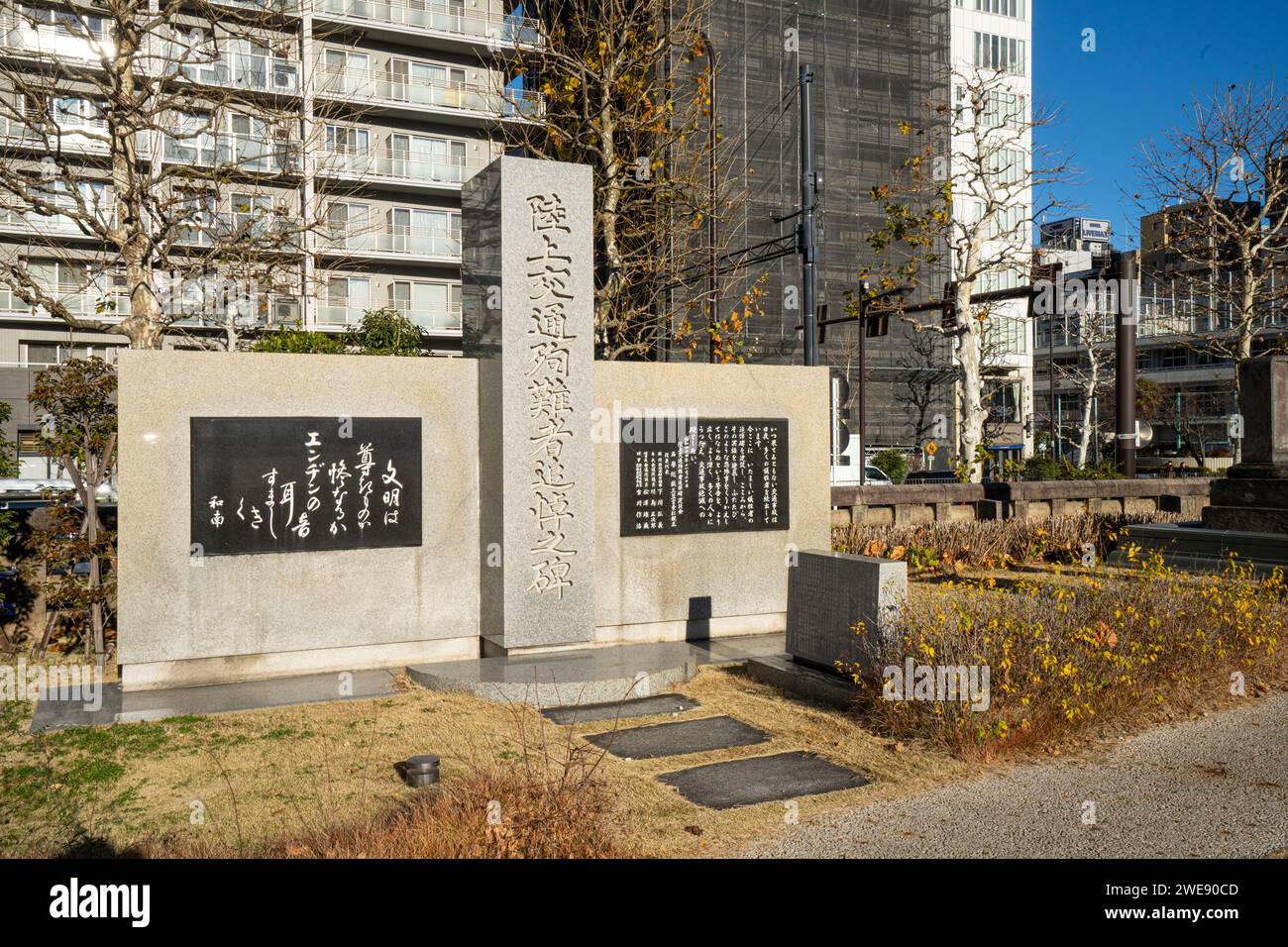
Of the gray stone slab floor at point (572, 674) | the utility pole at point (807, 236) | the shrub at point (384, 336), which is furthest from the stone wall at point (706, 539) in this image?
the shrub at point (384, 336)

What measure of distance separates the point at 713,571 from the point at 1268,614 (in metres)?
5.42

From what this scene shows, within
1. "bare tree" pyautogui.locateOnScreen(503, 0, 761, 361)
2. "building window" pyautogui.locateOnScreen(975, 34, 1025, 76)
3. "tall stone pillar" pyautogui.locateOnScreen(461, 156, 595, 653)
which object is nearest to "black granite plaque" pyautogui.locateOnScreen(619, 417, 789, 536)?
"tall stone pillar" pyautogui.locateOnScreen(461, 156, 595, 653)

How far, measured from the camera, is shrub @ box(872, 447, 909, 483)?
39.0 m

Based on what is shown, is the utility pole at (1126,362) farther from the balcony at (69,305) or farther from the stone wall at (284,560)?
the balcony at (69,305)

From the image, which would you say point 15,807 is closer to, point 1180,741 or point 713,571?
point 713,571

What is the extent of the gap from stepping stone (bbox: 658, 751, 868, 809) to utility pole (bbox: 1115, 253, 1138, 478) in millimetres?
16783

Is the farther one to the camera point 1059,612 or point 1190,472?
point 1190,472

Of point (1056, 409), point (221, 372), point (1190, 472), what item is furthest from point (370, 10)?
point (1056, 409)

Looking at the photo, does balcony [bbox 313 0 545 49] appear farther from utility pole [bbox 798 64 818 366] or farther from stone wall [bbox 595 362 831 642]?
stone wall [bbox 595 362 831 642]

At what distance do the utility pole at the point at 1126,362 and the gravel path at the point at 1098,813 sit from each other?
602 inches

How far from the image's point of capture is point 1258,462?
1549cm

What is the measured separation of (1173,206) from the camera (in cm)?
2545

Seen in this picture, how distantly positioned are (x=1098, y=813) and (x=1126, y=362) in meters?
18.0

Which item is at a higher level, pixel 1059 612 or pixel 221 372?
pixel 221 372
